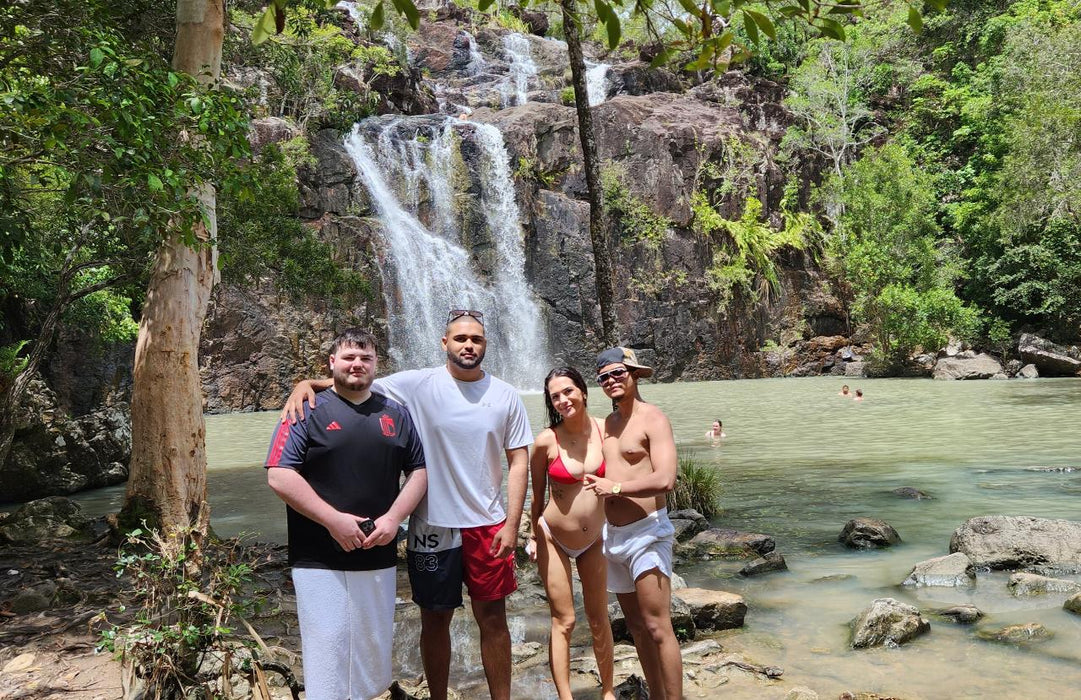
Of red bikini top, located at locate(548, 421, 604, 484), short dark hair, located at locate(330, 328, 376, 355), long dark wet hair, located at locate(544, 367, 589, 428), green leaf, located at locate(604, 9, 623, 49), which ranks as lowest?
red bikini top, located at locate(548, 421, 604, 484)

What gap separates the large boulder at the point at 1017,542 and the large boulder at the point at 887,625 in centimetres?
189

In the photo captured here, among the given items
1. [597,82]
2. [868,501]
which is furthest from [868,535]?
[597,82]

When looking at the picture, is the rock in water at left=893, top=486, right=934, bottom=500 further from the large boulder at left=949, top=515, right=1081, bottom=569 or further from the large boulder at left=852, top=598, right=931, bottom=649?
the large boulder at left=852, top=598, right=931, bottom=649

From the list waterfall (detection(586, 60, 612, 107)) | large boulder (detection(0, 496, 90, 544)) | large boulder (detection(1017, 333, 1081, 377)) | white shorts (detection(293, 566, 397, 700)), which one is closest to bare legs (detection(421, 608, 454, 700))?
white shorts (detection(293, 566, 397, 700))

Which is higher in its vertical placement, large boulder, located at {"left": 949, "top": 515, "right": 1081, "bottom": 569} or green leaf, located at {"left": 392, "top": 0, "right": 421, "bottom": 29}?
green leaf, located at {"left": 392, "top": 0, "right": 421, "bottom": 29}

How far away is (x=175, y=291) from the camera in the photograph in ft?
24.4

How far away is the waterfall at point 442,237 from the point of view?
2780 centimetres

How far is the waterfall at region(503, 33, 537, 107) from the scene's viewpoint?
37.4 m

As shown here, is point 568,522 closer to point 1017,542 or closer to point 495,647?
point 495,647

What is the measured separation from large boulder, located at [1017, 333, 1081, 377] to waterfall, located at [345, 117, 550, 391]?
16.5 m

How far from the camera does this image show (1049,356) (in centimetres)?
2875

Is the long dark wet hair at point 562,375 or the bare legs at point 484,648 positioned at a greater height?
the long dark wet hair at point 562,375

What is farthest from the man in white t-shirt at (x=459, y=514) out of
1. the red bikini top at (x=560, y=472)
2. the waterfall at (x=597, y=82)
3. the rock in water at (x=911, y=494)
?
the waterfall at (x=597, y=82)

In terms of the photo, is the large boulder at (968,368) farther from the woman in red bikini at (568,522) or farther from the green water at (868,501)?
the woman in red bikini at (568,522)
